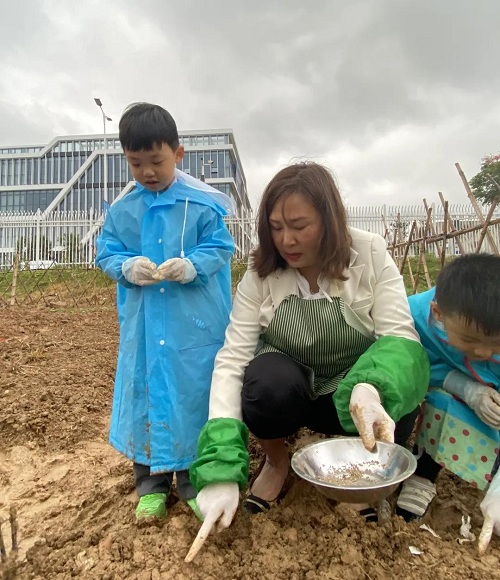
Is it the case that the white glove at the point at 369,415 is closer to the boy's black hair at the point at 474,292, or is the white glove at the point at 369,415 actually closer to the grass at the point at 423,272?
the boy's black hair at the point at 474,292

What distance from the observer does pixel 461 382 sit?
1546 mm

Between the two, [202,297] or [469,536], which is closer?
[469,536]

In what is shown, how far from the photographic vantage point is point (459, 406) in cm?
159

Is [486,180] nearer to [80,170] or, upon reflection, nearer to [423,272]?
[423,272]

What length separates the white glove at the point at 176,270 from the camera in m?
1.55

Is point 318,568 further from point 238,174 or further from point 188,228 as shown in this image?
point 238,174

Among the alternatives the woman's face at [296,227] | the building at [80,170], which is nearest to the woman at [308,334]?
the woman's face at [296,227]

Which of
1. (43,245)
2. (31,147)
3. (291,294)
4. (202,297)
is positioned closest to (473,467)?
(291,294)

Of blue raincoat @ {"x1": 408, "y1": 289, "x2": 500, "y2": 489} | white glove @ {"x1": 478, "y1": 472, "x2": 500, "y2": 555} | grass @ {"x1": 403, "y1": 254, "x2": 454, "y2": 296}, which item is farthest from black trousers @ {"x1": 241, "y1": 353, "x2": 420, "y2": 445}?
grass @ {"x1": 403, "y1": 254, "x2": 454, "y2": 296}

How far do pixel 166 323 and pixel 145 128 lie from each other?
0.63 m

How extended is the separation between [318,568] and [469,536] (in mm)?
515

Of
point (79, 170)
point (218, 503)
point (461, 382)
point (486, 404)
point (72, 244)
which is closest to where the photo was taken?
point (218, 503)

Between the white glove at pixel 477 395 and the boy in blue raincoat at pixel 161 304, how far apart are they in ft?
2.52

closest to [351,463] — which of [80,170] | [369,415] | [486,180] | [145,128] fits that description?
[369,415]
